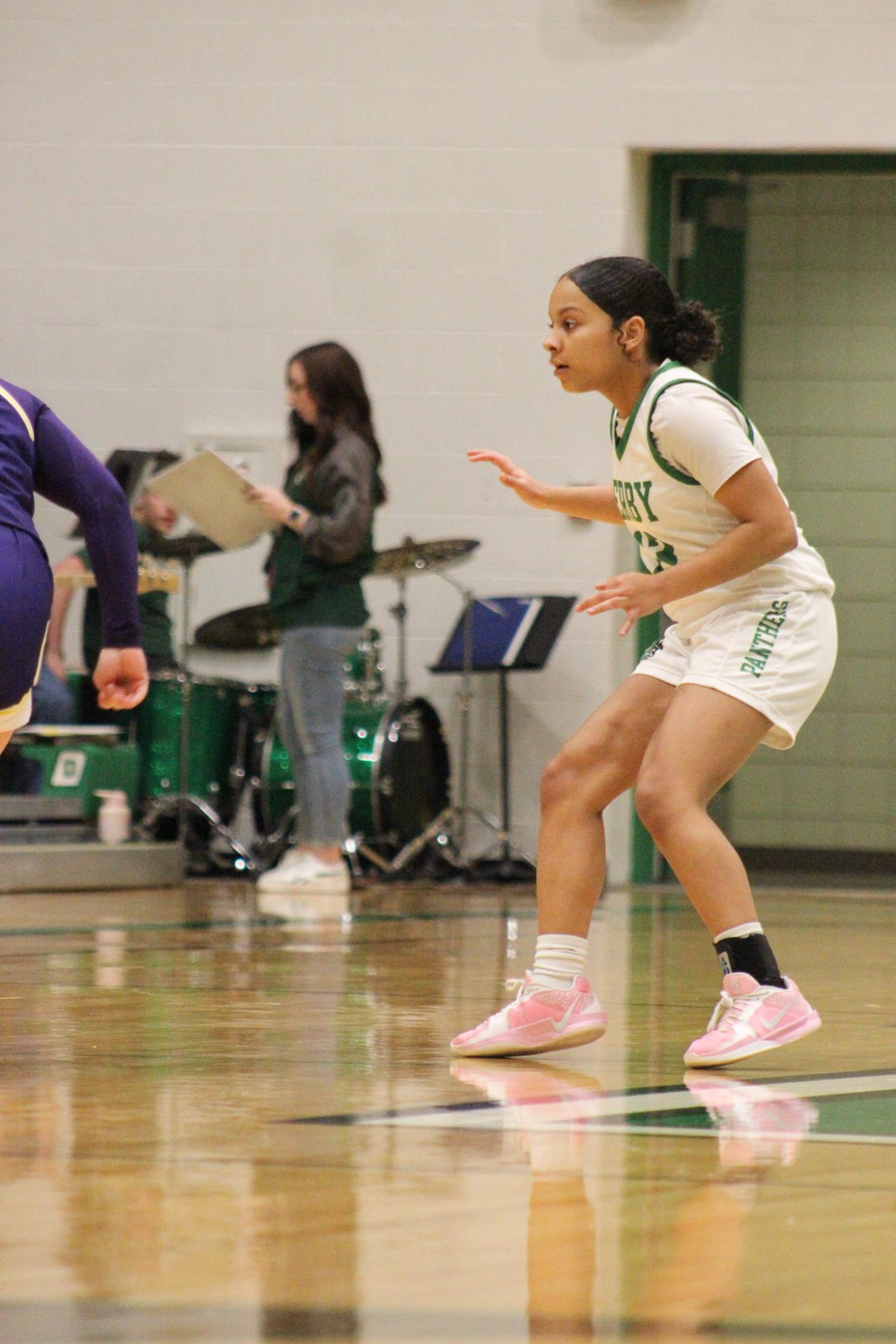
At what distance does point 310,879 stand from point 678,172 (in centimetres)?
329

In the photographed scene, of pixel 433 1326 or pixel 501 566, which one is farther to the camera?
pixel 501 566

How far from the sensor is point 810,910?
254 inches

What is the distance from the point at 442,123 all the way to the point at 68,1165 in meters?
6.24

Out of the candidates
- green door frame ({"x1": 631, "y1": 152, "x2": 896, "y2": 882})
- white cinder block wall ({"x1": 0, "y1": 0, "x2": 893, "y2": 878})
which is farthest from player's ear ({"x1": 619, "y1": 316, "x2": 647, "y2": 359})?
green door frame ({"x1": 631, "y1": 152, "x2": 896, "y2": 882})

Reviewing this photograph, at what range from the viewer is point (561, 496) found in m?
3.33

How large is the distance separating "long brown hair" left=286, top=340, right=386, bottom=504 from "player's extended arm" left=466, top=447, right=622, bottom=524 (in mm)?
3100

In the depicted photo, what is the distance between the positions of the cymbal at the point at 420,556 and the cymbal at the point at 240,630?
729 mm

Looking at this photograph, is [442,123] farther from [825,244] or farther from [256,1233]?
[256,1233]

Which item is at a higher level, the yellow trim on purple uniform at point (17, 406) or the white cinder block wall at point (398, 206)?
the white cinder block wall at point (398, 206)

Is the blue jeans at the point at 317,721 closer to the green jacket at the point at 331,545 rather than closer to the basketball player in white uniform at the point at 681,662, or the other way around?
the green jacket at the point at 331,545

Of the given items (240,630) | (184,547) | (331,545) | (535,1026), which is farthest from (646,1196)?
(240,630)

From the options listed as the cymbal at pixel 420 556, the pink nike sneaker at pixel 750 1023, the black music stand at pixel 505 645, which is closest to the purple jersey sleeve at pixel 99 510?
the pink nike sneaker at pixel 750 1023

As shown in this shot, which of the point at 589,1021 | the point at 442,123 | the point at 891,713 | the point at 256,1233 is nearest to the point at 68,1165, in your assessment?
the point at 256,1233

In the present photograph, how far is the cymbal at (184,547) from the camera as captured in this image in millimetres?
6930
